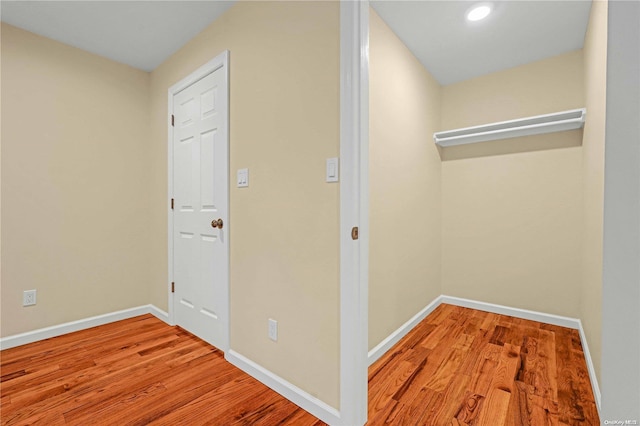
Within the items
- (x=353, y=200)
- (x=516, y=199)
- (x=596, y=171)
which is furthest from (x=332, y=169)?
(x=516, y=199)

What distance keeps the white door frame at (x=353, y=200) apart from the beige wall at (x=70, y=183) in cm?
242

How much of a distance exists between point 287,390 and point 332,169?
122cm

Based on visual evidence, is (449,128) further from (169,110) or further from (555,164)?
(169,110)

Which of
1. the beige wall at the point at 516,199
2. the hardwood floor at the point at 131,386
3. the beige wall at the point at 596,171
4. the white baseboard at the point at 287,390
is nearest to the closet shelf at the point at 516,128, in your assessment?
the beige wall at the point at 516,199

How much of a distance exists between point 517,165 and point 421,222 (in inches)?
42.8

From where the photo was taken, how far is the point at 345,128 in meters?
1.32

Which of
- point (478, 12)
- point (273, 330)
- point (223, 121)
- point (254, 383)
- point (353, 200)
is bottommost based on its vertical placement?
point (254, 383)

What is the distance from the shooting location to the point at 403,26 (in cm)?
216

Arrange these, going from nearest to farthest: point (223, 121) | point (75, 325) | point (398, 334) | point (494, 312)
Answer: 1. point (223, 121)
2. point (398, 334)
3. point (75, 325)
4. point (494, 312)

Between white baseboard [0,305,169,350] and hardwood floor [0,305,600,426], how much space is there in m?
0.07

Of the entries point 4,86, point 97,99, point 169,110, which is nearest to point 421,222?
point 169,110

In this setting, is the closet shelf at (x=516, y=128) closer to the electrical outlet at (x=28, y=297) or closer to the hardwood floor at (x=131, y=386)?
the hardwood floor at (x=131, y=386)

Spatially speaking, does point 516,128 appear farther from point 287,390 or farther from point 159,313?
point 159,313

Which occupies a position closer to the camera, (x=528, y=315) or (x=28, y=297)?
(x=28, y=297)
